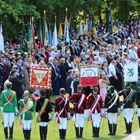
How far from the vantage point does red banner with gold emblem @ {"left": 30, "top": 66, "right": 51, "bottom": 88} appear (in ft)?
60.8

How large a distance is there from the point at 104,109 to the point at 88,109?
2.91ft

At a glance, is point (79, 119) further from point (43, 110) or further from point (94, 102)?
point (43, 110)

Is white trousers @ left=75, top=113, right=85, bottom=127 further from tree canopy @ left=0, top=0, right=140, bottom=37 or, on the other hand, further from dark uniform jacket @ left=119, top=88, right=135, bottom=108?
tree canopy @ left=0, top=0, right=140, bottom=37

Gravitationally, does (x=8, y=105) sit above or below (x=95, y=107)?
above

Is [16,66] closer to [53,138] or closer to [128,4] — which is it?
[53,138]

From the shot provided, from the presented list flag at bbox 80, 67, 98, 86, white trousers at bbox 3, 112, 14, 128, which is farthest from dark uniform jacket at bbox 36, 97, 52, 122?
flag at bbox 80, 67, 98, 86

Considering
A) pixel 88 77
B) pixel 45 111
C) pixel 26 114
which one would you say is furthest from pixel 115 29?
pixel 45 111

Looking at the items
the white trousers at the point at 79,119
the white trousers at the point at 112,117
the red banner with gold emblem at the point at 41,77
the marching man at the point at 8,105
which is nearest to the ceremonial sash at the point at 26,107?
the marching man at the point at 8,105

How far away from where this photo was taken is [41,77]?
1867cm

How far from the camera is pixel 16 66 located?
79.4 ft

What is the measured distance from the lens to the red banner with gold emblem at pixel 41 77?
18525 mm

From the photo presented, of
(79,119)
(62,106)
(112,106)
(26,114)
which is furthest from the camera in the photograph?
(112,106)

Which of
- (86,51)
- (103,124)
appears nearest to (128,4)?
(86,51)

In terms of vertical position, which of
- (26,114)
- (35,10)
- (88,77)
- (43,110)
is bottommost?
(26,114)
